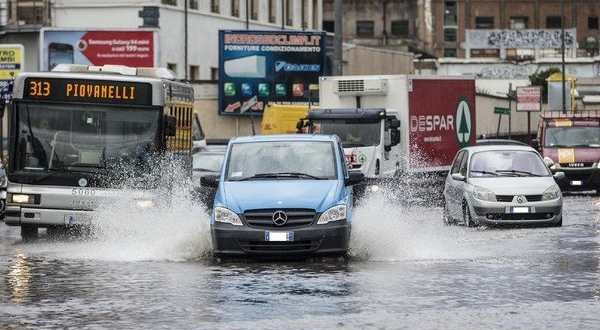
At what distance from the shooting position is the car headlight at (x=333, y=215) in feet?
63.8

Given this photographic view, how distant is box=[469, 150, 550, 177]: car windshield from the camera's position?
1115 inches

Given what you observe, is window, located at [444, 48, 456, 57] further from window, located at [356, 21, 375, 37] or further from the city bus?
the city bus

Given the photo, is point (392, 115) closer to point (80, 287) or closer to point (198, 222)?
point (198, 222)

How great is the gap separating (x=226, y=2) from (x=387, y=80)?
35.1 m

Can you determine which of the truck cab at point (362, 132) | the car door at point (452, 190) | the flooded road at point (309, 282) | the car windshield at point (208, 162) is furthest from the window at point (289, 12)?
the flooded road at point (309, 282)

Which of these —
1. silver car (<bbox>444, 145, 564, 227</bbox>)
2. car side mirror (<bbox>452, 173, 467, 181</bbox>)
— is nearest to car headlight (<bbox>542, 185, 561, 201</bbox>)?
silver car (<bbox>444, 145, 564, 227</bbox>)

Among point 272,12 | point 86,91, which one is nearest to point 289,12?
point 272,12

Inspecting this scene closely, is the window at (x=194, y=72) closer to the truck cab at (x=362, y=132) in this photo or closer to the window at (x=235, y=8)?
the window at (x=235, y=8)

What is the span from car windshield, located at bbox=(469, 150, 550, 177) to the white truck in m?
7.05

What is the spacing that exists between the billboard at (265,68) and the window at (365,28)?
70.1 meters

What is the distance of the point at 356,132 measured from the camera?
1422 inches

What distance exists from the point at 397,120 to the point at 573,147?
9279 millimetres

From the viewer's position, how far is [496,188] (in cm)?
2758

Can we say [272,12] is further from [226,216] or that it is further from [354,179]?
[226,216]
